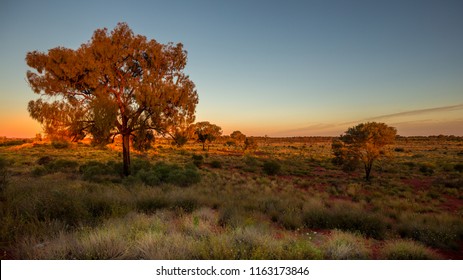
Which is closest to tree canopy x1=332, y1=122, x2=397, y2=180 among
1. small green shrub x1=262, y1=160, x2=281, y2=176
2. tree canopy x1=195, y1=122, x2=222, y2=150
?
small green shrub x1=262, y1=160, x2=281, y2=176

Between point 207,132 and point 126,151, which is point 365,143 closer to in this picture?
point 126,151

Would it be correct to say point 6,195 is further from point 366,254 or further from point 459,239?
point 459,239

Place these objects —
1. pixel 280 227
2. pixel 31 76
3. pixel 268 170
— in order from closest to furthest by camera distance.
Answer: pixel 280 227
pixel 31 76
pixel 268 170

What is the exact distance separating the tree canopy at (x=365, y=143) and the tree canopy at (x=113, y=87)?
17.4 metres

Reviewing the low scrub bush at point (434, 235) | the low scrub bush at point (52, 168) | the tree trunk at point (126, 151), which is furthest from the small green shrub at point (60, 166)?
the low scrub bush at point (434, 235)

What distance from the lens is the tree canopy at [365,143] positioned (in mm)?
22062

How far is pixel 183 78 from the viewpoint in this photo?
13766 millimetres

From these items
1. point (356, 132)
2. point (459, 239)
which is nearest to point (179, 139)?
point (459, 239)

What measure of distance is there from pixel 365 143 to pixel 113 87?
72.1 feet

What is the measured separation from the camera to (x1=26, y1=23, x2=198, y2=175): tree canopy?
468 inches

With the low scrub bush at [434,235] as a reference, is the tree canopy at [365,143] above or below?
above

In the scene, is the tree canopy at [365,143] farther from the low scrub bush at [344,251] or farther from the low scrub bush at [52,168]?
the low scrub bush at [52,168]

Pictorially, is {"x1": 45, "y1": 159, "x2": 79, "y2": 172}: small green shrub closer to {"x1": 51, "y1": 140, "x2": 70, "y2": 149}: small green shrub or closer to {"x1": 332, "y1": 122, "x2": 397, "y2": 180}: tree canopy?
{"x1": 51, "y1": 140, "x2": 70, "y2": 149}: small green shrub

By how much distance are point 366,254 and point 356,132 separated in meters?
21.5
